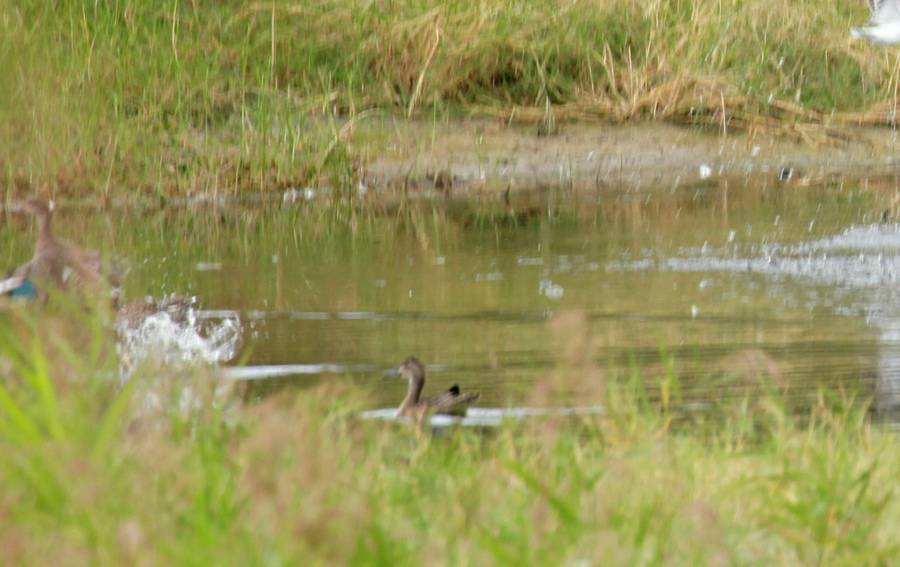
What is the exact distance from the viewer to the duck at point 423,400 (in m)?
4.26

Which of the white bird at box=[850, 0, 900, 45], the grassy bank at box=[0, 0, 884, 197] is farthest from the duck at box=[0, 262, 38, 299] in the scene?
the white bird at box=[850, 0, 900, 45]

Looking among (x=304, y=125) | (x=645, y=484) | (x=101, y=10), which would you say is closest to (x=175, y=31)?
(x=101, y=10)

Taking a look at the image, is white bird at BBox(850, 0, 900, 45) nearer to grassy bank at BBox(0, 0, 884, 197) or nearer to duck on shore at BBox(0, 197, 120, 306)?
grassy bank at BBox(0, 0, 884, 197)

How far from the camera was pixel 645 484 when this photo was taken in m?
2.98

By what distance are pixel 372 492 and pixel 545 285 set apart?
3.88 metres

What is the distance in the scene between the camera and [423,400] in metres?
4.38

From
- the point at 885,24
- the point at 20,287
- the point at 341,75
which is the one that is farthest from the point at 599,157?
the point at 20,287

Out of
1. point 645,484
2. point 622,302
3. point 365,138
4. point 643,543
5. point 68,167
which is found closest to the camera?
point 643,543

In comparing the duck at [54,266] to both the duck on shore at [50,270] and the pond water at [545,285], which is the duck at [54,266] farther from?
the pond water at [545,285]

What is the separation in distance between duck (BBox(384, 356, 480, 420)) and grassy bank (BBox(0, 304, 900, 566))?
2.41 ft

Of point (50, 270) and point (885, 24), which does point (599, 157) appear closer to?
point (885, 24)

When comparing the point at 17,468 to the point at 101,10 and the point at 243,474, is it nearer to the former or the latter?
the point at 243,474

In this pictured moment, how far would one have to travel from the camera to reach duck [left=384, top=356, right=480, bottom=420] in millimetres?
4262

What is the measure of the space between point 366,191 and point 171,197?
4.62ft
